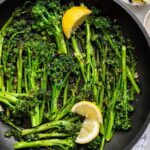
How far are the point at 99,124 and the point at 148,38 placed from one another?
37cm

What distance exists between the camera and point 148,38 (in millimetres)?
1826

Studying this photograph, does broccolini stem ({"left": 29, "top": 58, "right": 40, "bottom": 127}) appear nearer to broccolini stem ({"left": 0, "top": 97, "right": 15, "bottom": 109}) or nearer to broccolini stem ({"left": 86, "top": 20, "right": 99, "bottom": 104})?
broccolini stem ({"left": 0, "top": 97, "right": 15, "bottom": 109})

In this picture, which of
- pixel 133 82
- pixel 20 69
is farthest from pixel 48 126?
pixel 133 82

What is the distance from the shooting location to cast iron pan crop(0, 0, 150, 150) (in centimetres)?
182

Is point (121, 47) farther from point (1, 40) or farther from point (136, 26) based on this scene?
point (1, 40)

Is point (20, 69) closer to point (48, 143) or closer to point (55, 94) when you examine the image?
point (55, 94)

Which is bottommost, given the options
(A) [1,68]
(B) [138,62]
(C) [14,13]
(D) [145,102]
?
(D) [145,102]

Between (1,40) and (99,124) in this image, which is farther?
(1,40)

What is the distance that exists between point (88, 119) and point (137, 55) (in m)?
0.33

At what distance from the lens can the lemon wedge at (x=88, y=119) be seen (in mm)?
1754

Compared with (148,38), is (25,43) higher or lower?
higher

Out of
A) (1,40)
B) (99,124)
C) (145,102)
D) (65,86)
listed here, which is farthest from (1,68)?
(145,102)

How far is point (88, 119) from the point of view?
70.4 inches

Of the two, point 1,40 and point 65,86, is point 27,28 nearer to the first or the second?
point 1,40
